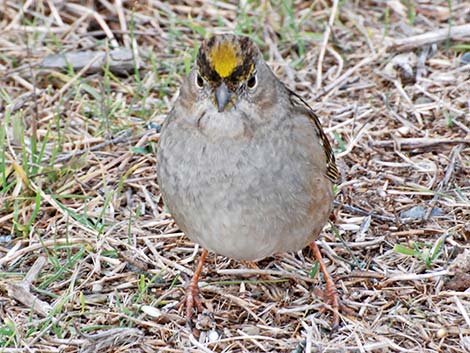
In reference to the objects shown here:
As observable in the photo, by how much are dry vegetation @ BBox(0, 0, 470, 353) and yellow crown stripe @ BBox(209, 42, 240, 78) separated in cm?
101

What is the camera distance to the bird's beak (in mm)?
3631

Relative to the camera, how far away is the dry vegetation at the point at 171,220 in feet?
13.1

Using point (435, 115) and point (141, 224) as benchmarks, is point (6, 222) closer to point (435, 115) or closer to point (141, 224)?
point (141, 224)

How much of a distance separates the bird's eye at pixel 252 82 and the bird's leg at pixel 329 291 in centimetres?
91

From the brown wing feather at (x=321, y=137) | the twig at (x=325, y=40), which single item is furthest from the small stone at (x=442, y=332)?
the twig at (x=325, y=40)

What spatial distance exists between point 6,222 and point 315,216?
155 cm

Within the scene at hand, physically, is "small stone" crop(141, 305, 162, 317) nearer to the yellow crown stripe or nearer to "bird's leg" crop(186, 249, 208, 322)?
"bird's leg" crop(186, 249, 208, 322)

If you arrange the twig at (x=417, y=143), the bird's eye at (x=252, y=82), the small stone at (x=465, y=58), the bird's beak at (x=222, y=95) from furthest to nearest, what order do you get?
1. the small stone at (x=465, y=58)
2. the twig at (x=417, y=143)
3. the bird's eye at (x=252, y=82)
4. the bird's beak at (x=222, y=95)

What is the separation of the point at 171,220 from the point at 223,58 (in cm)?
121

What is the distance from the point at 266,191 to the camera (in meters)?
3.81

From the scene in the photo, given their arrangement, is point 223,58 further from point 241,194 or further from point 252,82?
point 241,194

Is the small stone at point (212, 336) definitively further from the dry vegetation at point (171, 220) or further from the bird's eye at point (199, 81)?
the bird's eye at point (199, 81)

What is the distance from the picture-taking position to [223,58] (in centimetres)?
367

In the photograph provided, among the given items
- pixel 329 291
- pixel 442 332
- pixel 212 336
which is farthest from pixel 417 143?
pixel 212 336
